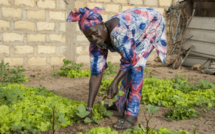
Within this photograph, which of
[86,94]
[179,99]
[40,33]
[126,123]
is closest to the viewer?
[126,123]

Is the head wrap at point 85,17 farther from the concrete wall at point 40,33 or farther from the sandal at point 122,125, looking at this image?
the concrete wall at point 40,33

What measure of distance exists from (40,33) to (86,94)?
9.01 ft

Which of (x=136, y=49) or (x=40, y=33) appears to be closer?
(x=136, y=49)

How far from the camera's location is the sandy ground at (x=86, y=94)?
295 centimetres

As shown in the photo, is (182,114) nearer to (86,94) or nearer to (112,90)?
(112,90)

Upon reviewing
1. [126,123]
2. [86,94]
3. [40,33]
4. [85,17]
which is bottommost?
[86,94]

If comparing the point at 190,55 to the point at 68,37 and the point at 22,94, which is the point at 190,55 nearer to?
the point at 68,37

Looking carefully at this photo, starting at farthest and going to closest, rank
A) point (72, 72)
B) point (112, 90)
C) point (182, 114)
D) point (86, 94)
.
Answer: point (72, 72) < point (86, 94) < point (182, 114) < point (112, 90)

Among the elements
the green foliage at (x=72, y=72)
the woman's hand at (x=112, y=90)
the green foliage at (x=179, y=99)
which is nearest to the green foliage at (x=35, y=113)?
the woman's hand at (x=112, y=90)

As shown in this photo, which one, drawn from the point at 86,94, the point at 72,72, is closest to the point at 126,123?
the point at 86,94

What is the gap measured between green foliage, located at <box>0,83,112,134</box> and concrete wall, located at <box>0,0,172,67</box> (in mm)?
2813

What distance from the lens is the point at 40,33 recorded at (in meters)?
6.24

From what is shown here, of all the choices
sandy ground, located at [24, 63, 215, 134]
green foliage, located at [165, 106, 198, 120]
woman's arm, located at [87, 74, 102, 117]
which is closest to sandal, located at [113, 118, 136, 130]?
sandy ground, located at [24, 63, 215, 134]

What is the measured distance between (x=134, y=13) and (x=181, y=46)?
5.30 m
